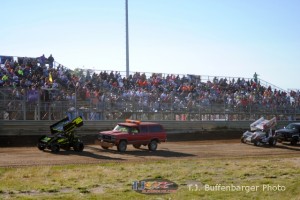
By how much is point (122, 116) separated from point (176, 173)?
1631 cm

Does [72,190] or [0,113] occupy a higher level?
[0,113]

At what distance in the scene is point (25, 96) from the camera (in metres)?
27.4

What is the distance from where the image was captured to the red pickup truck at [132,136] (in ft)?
81.1

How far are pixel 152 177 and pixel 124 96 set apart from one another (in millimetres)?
17183

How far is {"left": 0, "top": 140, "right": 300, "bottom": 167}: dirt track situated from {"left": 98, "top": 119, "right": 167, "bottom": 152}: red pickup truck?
0.44 m

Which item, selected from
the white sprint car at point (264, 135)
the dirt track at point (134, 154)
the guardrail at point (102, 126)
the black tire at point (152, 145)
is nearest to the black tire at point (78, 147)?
the dirt track at point (134, 154)

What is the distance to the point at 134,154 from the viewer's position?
78.9ft

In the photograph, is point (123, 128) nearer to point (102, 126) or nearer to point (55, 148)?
point (55, 148)

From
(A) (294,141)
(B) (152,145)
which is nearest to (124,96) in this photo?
(B) (152,145)

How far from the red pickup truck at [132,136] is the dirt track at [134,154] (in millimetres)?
445

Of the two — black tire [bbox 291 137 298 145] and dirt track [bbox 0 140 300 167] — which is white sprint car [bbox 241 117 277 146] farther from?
black tire [bbox 291 137 298 145]

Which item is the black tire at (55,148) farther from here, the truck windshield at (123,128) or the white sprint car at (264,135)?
the white sprint car at (264,135)

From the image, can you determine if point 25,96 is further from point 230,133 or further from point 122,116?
point 230,133

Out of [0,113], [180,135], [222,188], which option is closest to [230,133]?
[180,135]
